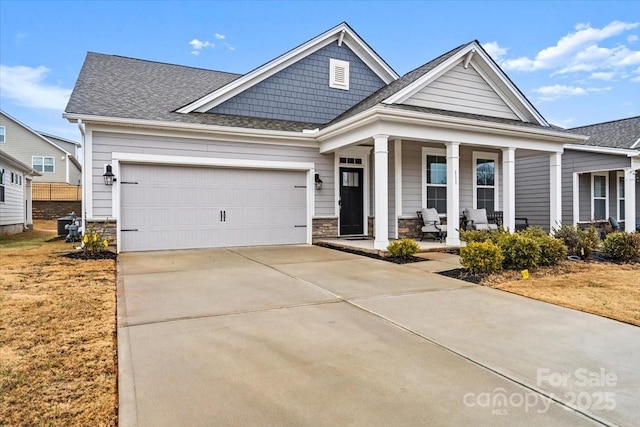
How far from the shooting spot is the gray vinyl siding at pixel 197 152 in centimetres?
924

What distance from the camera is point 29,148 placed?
1074 inches

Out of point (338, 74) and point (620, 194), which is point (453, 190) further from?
point (620, 194)

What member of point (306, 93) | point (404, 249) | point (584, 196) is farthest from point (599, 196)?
point (306, 93)

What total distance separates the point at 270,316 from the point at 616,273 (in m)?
6.31

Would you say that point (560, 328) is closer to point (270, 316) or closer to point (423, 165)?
point (270, 316)

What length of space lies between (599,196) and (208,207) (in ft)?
48.2

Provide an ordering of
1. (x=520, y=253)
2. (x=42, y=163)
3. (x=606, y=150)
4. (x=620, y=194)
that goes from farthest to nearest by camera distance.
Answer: (x=42, y=163) → (x=620, y=194) → (x=606, y=150) → (x=520, y=253)

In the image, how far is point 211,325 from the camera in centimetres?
406

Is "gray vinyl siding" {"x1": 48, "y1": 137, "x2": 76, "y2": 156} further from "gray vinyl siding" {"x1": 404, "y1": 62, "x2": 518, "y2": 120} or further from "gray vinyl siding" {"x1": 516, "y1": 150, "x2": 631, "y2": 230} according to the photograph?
"gray vinyl siding" {"x1": 516, "y1": 150, "x2": 631, "y2": 230}

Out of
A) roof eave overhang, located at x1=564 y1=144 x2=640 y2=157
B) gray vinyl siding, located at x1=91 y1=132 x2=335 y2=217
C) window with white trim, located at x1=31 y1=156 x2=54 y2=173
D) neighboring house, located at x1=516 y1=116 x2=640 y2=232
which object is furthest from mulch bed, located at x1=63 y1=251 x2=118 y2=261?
window with white trim, located at x1=31 y1=156 x2=54 y2=173

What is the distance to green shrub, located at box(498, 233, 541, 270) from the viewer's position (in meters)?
6.93

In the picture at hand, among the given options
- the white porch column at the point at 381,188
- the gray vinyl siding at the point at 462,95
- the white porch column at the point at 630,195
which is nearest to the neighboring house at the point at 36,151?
the white porch column at the point at 381,188

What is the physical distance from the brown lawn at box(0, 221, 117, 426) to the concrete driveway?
0.16m

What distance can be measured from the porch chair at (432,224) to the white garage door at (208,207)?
11.1 feet
